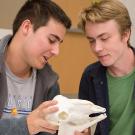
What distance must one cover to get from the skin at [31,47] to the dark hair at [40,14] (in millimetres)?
20

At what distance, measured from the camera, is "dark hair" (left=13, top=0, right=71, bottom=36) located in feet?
4.66

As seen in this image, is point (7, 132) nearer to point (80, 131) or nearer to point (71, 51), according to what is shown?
point (80, 131)

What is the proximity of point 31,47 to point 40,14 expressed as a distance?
0.15 metres

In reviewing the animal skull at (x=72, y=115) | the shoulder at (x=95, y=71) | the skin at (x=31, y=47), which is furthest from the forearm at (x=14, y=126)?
the shoulder at (x=95, y=71)

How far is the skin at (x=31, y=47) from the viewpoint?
1.39 m

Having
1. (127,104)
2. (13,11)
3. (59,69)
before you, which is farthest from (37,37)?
(59,69)

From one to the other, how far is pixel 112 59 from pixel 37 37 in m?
0.34

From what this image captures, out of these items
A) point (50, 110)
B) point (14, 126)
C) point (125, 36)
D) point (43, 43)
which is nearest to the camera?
point (50, 110)

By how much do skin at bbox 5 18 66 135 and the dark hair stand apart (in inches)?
0.8

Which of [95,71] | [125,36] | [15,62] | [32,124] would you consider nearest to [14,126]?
[32,124]

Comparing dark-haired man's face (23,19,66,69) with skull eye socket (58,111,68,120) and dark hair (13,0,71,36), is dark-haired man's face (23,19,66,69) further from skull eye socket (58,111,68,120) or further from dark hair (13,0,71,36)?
skull eye socket (58,111,68,120)

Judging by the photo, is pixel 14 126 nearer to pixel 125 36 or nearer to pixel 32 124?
pixel 32 124

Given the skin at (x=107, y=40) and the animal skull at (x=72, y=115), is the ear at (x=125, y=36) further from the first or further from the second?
the animal skull at (x=72, y=115)

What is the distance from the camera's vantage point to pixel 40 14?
144 cm
